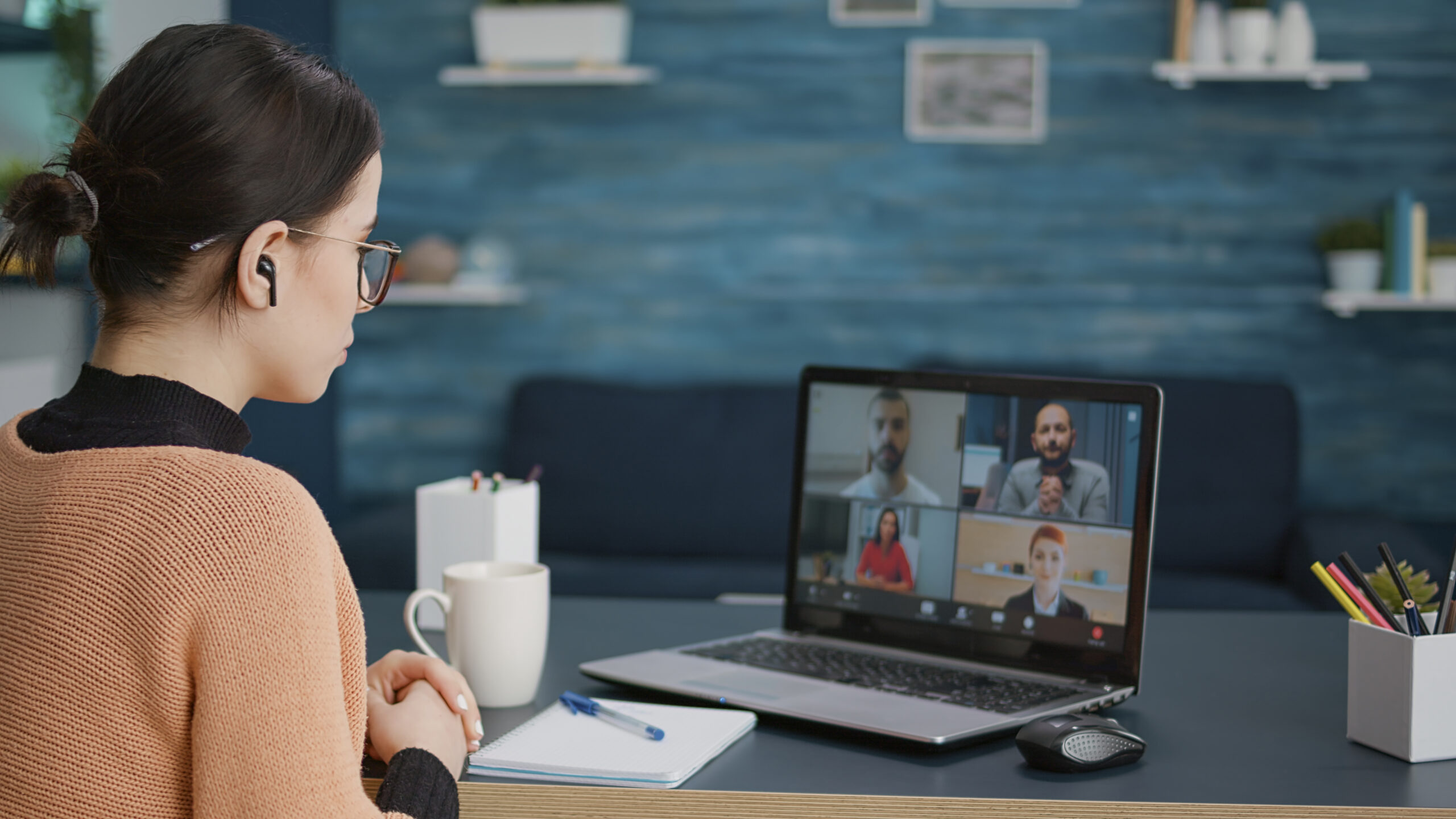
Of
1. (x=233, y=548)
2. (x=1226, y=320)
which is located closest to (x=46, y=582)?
(x=233, y=548)

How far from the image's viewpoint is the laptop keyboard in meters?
1.16

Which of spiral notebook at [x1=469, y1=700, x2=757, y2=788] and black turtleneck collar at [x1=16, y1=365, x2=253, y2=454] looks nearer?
black turtleneck collar at [x1=16, y1=365, x2=253, y2=454]

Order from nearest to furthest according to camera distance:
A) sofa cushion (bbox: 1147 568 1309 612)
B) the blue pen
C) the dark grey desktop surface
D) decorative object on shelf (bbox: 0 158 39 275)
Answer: the dark grey desktop surface, the blue pen, decorative object on shelf (bbox: 0 158 39 275), sofa cushion (bbox: 1147 568 1309 612)

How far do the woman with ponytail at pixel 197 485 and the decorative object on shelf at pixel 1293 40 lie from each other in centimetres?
295

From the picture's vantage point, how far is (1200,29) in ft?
10.8

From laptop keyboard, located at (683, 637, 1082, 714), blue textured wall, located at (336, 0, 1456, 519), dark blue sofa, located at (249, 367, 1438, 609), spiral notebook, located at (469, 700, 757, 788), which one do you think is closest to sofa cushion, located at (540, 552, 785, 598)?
dark blue sofa, located at (249, 367, 1438, 609)

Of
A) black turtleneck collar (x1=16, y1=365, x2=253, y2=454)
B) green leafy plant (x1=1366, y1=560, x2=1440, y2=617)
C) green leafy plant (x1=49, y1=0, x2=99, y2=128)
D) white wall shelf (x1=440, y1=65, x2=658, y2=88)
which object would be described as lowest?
green leafy plant (x1=1366, y1=560, x2=1440, y2=617)

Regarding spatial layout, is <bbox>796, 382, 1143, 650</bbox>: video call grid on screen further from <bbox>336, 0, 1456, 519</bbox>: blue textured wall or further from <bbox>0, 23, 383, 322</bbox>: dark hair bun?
<bbox>336, 0, 1456, 519</bbox>: blue textured wall

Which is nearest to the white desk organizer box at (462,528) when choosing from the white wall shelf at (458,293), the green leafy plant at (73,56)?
the green leafy plant at (73,56)

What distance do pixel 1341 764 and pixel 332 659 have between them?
794 millimetres

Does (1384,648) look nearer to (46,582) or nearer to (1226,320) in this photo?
(46,582)

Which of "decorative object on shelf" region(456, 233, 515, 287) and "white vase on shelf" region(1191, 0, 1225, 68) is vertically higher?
"white vase on shelf" region(1191, 0, 1225, 68)

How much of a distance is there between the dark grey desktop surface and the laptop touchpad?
0.04m

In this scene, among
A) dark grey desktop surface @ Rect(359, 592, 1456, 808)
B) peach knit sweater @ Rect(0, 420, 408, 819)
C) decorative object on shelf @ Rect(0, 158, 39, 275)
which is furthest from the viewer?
decorative object on shelf @ Rect(0, 158, 39, 275)
